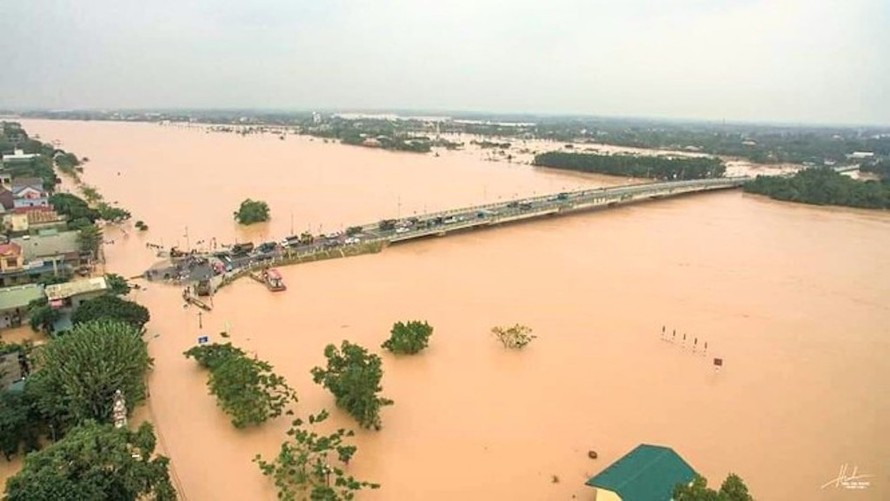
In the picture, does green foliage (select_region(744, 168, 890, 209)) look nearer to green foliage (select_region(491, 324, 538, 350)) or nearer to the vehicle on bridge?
green foliage (select_region(491, 324, 538, 350))

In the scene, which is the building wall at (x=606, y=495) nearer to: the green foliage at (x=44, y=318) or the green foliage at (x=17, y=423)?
the green foliage at (x=17, y=423)

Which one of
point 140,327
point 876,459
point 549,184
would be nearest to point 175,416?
point 140,327

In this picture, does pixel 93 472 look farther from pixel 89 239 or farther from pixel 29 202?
pixel 29 202

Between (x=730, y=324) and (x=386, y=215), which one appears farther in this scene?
(x=386, y=215)

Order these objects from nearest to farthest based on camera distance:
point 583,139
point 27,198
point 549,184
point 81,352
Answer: point 81,352, point 27,198, point 549,184, point 583,139

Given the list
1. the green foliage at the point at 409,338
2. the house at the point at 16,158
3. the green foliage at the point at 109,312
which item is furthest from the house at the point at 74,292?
the house at the point at 16,158

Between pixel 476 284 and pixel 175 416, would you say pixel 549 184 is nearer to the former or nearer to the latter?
pixel 476 284
